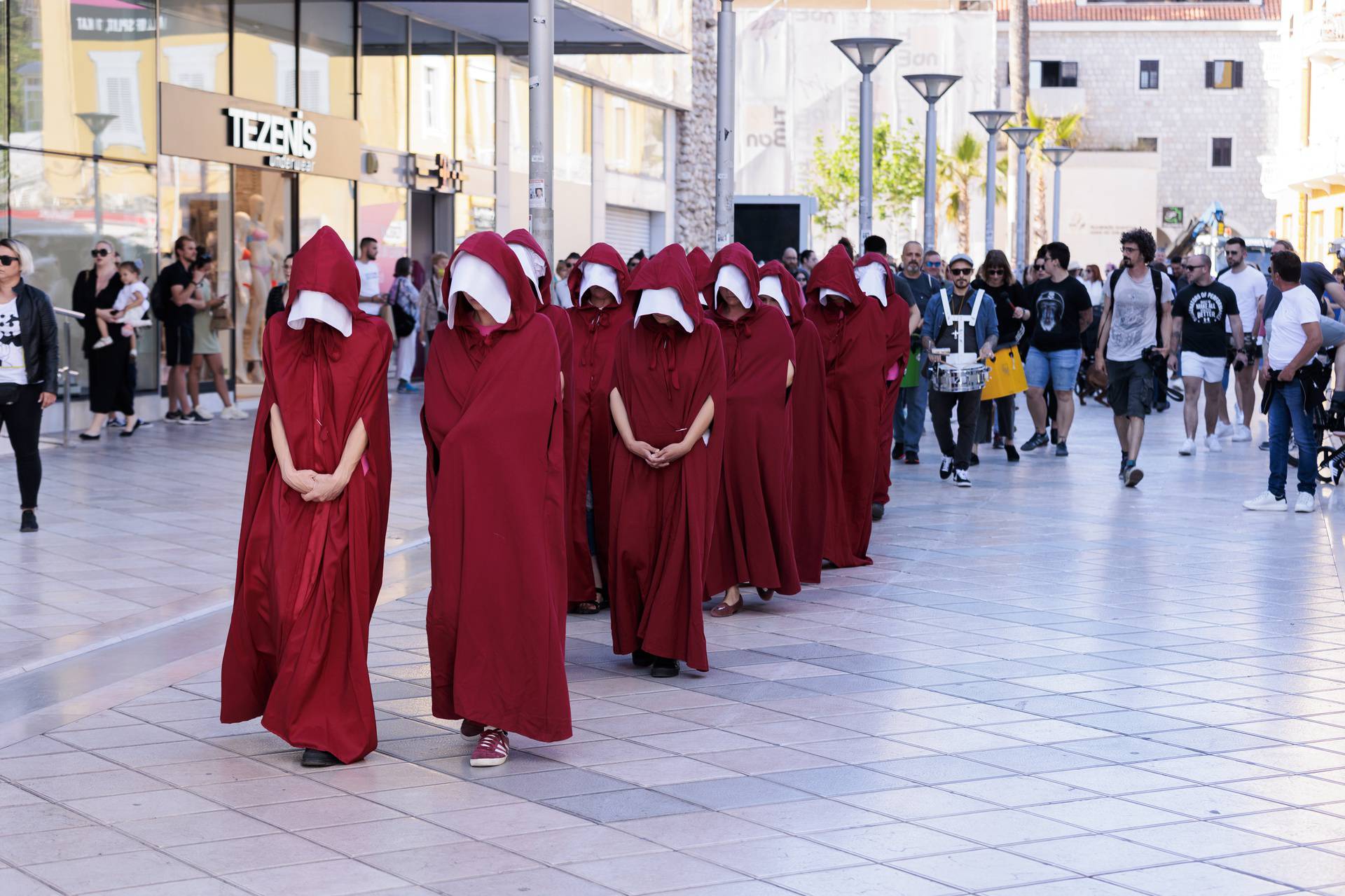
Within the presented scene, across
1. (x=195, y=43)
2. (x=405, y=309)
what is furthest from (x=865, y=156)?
(x=195, y=43)

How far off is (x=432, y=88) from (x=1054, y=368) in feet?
38.6

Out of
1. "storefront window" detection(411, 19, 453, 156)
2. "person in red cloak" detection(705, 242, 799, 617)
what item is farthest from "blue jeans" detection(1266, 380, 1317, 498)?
"storefront window" detection(411, 19, 453, 156)

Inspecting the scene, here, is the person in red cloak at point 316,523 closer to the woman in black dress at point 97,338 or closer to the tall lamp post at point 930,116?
the woman in black dress at point 97,338

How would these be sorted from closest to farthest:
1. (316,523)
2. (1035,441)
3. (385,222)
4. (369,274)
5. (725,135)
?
(316,523)
(1035,441)
(725,135)
(369,274)
(385,222)

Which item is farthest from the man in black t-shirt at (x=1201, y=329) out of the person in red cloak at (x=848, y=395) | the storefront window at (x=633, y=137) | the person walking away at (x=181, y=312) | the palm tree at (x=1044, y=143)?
the palm tree at (x=1044, y=143)

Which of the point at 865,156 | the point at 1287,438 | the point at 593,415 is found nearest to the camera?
the point at 593,415

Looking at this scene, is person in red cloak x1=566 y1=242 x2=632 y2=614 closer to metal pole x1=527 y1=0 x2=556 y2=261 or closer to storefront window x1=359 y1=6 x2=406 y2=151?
metal pole x1=527 y1=0 x2=556 y2=261

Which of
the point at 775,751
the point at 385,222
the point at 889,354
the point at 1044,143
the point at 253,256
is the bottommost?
the point at 775,751

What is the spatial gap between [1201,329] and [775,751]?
453 inches

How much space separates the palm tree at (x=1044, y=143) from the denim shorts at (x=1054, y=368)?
35.8m

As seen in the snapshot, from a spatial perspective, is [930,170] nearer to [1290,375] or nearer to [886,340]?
[1290,375]

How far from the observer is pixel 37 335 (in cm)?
1109

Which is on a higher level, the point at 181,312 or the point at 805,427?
the point at 181,312

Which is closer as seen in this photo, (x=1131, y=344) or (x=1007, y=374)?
(x=1131, y=344)
